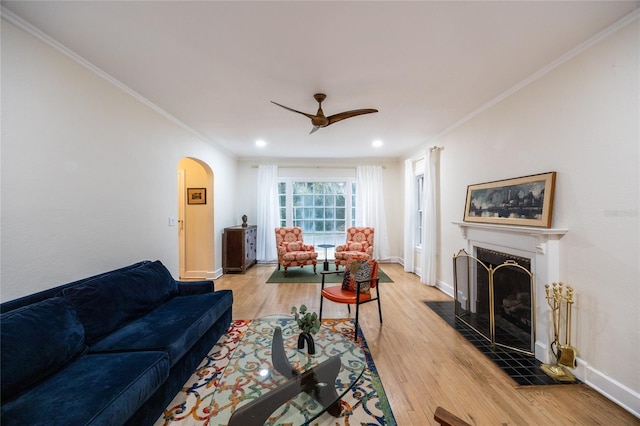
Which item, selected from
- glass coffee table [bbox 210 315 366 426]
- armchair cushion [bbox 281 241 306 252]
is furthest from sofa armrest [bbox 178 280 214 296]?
armchair cushion [bbox 281 241 306 252]

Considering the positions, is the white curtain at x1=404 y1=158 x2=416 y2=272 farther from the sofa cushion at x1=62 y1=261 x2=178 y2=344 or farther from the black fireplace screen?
the sofa cushion at x1=62 y1=261 x2=178 y2=344

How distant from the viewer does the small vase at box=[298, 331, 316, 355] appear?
5.82ft

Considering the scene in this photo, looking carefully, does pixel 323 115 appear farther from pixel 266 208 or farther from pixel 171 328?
pixel 266 208

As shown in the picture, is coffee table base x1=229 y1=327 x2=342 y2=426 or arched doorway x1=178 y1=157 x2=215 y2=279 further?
arched doorway x1=178 y1=157 x2=215 y2=279

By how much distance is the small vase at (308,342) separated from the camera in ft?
5.82

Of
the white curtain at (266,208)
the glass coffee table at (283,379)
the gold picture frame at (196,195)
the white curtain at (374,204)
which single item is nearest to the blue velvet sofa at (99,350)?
the glass coffee table at (283,379)

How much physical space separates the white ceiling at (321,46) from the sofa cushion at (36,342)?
1.88 metres

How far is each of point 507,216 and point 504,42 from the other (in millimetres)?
1620

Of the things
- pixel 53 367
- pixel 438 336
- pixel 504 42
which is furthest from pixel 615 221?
pixel 53 367

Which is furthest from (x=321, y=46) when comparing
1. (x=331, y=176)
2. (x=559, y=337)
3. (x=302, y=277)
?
(x=331, y=176)

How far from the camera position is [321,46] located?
76.8 inches

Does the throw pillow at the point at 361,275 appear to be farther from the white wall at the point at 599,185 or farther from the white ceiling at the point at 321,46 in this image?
the white ceiling at the point at 321,46

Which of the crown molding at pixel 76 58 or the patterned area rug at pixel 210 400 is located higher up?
the crown molding at pixel 76 58

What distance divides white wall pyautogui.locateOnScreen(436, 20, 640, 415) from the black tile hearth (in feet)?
0.96
